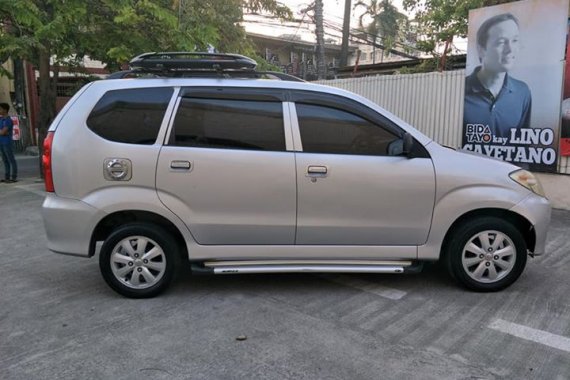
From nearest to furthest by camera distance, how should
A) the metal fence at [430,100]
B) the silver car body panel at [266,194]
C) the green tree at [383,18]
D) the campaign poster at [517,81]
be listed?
the silver car body panel at [266,194]
the campaign poster at [517,81]
the metal fence at [430,100]
the green tree at [383,18]

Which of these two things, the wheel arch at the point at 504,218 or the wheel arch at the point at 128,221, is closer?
the wheel arch at the point at 128,221

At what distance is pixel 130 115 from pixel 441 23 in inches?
477

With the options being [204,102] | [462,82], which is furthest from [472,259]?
[462,82]

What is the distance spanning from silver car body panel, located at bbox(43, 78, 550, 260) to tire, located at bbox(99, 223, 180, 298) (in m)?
0.18

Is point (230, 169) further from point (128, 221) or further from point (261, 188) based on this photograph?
point (128, 221)

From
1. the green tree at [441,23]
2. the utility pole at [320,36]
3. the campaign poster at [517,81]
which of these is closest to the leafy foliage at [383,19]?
the utility pole at [320,36]

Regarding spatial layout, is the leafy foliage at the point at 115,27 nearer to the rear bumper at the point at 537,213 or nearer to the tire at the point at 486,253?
the tire at the point at 486,253

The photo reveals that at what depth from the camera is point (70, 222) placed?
430 centimetres

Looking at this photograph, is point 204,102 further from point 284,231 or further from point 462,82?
point 462,82

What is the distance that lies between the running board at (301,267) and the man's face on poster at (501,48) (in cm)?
533

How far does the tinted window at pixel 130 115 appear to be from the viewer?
14.2 feet

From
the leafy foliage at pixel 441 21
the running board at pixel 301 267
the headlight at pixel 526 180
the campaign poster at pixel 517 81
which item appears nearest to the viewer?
the running board at pixel 301 267

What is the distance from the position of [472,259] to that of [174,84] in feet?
9.89

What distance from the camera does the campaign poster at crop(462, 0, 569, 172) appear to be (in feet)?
25.6
